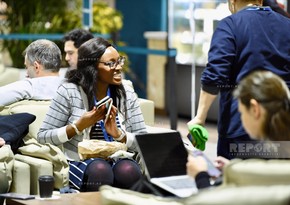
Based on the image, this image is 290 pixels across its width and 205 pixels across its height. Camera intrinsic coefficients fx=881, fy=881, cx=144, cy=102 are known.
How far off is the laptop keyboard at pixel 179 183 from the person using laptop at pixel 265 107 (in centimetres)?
50

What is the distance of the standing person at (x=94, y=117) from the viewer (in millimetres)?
5094

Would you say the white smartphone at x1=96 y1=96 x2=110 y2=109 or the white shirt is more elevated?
the white smartphone at x1=96 y1=96 x2=110 y2=109

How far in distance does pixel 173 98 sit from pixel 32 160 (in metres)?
4.35

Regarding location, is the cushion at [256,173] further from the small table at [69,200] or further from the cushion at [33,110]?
the cushion at [33,110]

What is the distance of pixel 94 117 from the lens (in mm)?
5039

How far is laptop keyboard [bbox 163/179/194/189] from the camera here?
383cm

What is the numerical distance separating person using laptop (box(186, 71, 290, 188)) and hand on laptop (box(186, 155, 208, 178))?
0.86 feet

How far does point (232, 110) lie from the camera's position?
181 inches

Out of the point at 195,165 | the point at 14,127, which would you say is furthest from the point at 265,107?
the point at 14,127

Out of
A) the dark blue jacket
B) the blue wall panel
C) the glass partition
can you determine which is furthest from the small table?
the blue wall panel

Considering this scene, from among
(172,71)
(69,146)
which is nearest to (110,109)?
(69,146)

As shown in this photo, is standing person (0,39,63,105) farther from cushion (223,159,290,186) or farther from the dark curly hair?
cushion (223,159,290,186)

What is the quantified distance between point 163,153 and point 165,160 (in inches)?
1.3

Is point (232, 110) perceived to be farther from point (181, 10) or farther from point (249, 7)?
point (181, 10)
